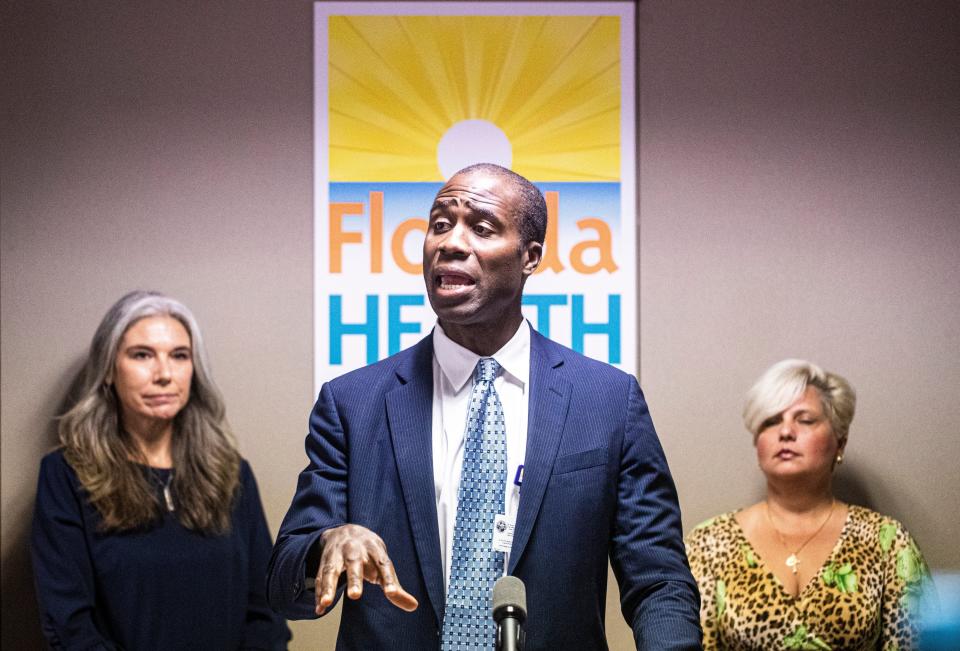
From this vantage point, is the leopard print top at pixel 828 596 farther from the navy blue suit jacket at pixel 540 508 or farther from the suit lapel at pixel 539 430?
the suit lapel at pixel 539 430

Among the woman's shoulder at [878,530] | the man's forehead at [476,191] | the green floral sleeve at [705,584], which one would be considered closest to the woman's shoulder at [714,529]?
the green floral sleeve at [705,584]

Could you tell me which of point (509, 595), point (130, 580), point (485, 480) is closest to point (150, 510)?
point (130, 580)

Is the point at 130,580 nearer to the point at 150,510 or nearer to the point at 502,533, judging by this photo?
the point at 150,510

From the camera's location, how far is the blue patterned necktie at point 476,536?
1.92 m

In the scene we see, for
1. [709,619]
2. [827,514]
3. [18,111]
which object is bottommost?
[709,619]

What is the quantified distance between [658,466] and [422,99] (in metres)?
1.89

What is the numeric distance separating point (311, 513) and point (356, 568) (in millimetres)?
375

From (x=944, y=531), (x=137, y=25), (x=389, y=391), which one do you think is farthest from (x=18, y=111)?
(x=944, y=531)

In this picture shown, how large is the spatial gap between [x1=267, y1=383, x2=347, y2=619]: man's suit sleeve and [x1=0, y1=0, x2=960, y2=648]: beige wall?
4.87 feet

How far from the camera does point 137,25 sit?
141 inches

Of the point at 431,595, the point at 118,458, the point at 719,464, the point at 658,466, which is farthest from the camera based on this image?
the point at 719,464

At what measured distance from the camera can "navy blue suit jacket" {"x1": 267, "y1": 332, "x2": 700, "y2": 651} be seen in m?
1.93

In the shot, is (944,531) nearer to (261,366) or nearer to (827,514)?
(827,514)

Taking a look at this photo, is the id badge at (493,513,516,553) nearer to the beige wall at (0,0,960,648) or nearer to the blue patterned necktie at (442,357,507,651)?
the blue patterned necktie at (442,357,507,651)
